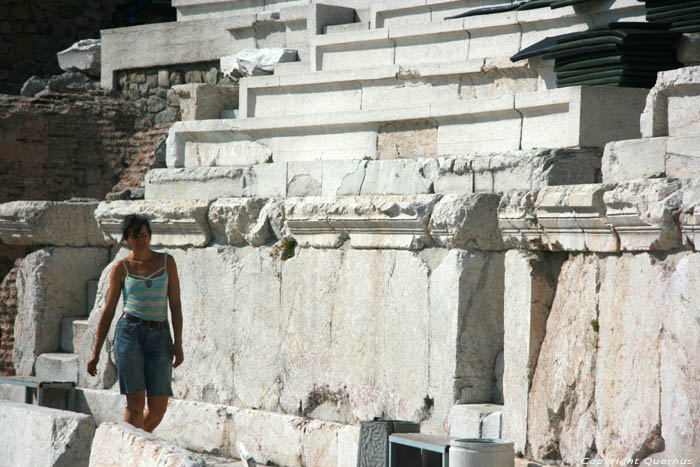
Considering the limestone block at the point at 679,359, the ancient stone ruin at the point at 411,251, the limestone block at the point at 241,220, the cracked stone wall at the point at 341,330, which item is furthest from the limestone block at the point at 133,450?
the limestone block at the point at 241,220

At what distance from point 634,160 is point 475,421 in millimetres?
1558

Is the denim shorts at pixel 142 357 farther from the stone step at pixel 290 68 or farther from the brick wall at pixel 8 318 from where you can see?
the brick wall at pixel 8 318

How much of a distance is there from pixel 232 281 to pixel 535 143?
7.95 ft

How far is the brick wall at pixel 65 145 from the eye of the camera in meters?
12.8

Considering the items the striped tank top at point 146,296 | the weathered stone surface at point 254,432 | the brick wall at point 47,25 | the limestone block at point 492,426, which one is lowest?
the weathered stone surface at point 254,432

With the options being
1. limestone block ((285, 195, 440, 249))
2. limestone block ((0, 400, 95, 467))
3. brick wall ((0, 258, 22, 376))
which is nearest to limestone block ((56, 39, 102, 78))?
brick wall ((0, 258, 22, 376))

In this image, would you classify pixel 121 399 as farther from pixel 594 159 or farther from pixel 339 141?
pixel 594 159

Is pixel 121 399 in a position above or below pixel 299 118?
below

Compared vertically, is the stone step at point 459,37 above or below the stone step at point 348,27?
below

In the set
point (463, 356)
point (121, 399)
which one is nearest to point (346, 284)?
A: point (463, 356)

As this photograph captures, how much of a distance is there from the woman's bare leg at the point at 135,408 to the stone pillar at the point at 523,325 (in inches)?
84.8

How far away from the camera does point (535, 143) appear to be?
21.1 feet

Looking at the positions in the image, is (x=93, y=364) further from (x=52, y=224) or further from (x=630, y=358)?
(x=630, y=358)

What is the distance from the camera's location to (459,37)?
7828mm
